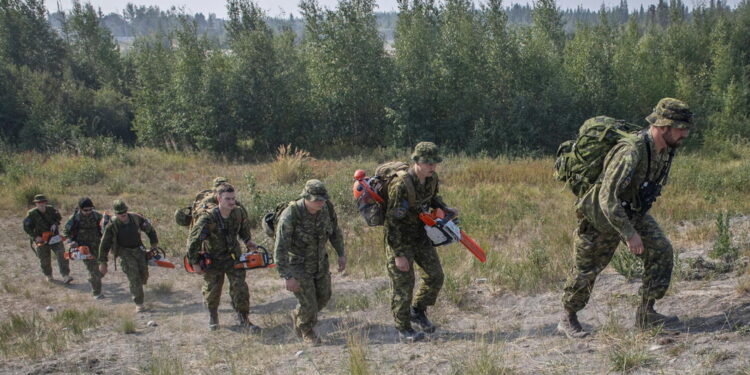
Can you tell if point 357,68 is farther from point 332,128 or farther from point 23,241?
point 23,241

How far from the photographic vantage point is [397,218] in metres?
4.73

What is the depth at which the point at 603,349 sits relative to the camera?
3980mm

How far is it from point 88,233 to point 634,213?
7.98m

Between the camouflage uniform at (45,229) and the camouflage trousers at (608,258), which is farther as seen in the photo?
the camouflage uniform at (45,229)

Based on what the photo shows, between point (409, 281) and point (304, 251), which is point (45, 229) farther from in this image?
point (409, 281)

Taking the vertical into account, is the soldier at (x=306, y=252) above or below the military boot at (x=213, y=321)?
above

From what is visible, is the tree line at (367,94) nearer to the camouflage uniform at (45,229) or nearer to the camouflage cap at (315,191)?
the camouflage uniform at (45,229)

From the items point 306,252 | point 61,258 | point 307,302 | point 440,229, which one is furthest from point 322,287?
point 61,258

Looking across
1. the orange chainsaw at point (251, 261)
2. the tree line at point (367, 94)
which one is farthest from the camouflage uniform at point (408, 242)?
the tree line at point (367, 94)

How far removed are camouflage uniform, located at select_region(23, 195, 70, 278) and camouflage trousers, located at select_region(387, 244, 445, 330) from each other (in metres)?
6.99

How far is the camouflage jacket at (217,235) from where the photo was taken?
5.93 meters

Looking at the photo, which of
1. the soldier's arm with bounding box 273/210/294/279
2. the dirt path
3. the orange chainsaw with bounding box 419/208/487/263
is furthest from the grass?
→ the soldier's arm with bounding box 273/210/294/279

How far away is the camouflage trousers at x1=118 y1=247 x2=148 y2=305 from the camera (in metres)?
7.79

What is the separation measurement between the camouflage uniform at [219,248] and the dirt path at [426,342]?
0.45m
